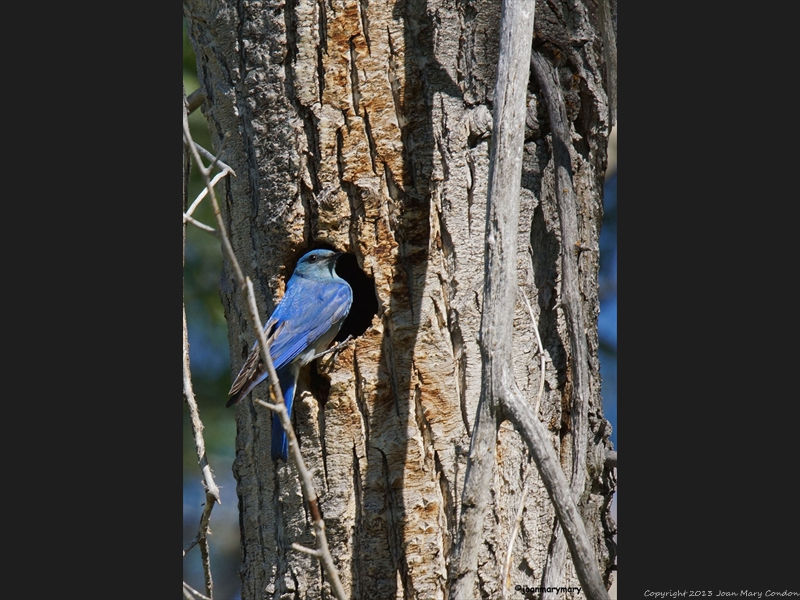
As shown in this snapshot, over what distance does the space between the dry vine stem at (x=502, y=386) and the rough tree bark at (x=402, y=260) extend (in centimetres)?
48

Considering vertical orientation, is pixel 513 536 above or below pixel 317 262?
below

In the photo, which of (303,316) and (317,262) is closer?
(317,262)

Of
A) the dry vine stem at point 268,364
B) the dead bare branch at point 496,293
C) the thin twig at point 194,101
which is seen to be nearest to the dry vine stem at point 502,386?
the dead bare branch at point 496,293

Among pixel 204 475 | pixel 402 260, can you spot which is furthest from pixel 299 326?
pixel 204 475

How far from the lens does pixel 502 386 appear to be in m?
2.66

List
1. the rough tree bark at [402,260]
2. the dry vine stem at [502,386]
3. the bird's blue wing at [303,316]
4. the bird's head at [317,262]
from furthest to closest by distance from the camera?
the bird's blue wing at [303,316] < the bird's head at [317,262] < the rough tree bark at [402,260] < the dry vine stem at [502,386]

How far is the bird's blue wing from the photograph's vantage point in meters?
3.80

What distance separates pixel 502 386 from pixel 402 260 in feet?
2.98

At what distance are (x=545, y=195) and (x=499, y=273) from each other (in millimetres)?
878

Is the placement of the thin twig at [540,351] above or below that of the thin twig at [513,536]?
above

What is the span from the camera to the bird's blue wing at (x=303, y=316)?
380 centimetres

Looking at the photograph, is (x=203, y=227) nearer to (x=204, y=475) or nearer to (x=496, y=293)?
(x=496, y=293)

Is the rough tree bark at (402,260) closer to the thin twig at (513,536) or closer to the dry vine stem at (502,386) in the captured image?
the thin twig at (513,536)

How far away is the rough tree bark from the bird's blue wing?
25 centimetres
